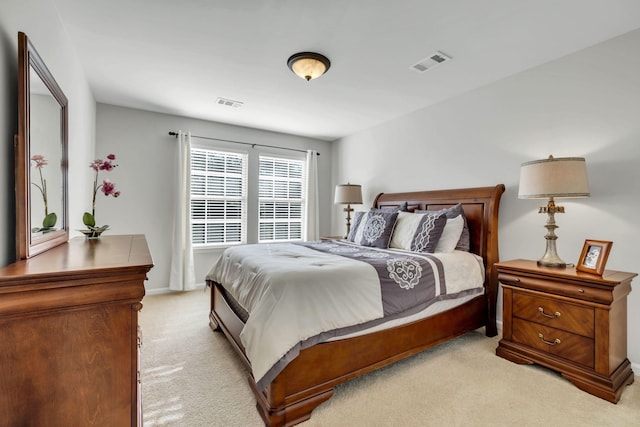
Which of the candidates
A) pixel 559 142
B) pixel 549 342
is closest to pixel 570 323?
pixel 549 342

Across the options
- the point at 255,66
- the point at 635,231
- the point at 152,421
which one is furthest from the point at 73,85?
the point at 635,231

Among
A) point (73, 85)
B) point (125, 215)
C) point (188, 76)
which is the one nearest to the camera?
point (73, 85)

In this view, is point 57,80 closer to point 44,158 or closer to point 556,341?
point 44,158

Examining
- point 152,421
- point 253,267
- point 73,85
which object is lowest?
point 152,421

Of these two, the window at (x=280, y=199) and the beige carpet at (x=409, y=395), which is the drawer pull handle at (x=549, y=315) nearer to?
the beige carpet at (x=409, y=395)

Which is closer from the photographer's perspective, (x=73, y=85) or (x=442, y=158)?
(x=73, y=85)

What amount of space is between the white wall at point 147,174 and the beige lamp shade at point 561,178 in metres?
3.89

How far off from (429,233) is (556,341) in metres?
1.20

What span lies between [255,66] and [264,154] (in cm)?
215

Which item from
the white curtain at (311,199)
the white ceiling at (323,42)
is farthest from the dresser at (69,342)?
the white curtain at (311,199)

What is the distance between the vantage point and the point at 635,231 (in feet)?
6.96

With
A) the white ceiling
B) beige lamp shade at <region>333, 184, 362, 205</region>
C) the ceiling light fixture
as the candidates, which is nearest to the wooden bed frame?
beige lamp shade at <region>333, 184, 362, 205</region>

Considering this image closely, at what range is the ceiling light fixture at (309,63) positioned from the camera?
242 centimetres

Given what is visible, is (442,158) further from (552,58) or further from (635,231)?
(635,231)
